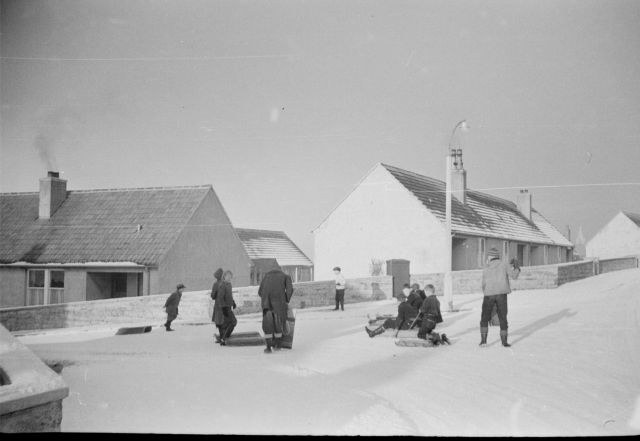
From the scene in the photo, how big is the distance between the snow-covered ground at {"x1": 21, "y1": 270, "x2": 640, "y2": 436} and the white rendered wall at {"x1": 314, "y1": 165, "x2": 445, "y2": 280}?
12005 mm

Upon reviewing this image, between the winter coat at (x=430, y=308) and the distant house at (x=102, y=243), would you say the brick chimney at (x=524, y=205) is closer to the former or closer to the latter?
the distant house at (x=102, y=243)

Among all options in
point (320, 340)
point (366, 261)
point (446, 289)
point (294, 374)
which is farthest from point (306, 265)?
point (294, 374)

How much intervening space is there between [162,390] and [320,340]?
3980mm

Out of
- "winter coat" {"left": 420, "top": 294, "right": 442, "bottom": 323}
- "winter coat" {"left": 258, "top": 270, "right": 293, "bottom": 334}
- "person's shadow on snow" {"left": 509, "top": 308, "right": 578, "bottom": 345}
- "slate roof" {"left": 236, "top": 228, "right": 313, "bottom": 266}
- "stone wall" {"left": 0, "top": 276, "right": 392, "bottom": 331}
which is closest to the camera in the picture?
"winter coat" {"left": 258, "top": 270, "right": 293, "bottom": 334}

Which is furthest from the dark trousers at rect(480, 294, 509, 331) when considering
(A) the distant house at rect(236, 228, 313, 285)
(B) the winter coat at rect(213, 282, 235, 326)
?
(A) the distant house at rect(236, 228, 313, 285)

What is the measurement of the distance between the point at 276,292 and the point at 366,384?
2570 millimetres

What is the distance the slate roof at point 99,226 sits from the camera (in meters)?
17.0

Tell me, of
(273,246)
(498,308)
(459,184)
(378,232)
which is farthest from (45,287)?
(273,246)

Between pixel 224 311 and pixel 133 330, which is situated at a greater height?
pixel 224 311

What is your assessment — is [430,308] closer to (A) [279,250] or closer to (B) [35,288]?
(B) [35,288]

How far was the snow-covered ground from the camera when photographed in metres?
4.62

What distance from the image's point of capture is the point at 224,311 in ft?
29.0

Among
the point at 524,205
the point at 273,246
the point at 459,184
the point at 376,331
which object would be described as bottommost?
the point at 376,331

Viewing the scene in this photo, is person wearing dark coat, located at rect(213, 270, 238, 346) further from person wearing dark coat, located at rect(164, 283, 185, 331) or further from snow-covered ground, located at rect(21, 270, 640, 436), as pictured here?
person wearing dark coat, located at rect(164, 283, 185, 331)
